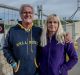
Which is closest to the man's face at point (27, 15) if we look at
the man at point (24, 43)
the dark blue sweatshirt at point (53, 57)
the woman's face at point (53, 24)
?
the man at point (24, 43)

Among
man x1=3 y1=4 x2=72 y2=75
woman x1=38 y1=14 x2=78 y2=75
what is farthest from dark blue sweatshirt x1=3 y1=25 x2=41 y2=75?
woman x1=38 y1=14 x2=78 y2=75

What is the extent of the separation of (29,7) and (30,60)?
73cm

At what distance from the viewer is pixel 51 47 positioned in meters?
4.75

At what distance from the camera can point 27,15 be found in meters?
4.72

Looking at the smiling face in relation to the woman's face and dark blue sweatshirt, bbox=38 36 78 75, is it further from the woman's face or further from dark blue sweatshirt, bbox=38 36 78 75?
dark blue sweatshirt, bbox=38 36 78 75

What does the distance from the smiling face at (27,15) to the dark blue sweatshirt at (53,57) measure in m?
0.40

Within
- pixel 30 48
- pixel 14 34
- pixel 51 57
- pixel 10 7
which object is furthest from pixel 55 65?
pixel 10 7

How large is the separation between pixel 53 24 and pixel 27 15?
379mm

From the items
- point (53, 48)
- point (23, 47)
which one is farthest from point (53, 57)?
point (23, 47)

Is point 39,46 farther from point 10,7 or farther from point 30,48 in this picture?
point 10,7

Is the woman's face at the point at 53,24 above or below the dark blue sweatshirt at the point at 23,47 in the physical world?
above

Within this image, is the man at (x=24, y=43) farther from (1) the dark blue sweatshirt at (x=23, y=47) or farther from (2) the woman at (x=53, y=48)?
(2) the woman at (x=53, y=48)

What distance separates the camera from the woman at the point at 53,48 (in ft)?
15.5

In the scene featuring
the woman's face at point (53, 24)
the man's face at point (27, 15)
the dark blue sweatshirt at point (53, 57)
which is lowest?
the dark blue sweatshirt at point (53, 57)
